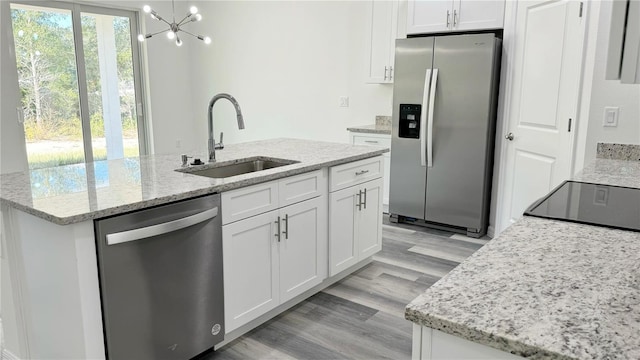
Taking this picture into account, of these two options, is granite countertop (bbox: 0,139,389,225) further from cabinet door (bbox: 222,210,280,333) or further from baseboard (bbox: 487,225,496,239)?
baseboard (bbox: 487,225,496,239)

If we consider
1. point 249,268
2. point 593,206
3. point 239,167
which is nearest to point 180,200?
point 249,268

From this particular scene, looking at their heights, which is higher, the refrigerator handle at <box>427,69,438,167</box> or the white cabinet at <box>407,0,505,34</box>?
A: the white cabinet at <box>407,0,505,34</box>

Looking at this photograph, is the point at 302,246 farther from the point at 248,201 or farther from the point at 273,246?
the point at 248,201

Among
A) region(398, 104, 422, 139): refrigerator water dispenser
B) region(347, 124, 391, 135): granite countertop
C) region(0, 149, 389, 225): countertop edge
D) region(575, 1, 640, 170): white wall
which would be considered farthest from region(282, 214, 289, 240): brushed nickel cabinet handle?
region(347, 124, 391, 135): granite countertop

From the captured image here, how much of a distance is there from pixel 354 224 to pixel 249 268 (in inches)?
39.7

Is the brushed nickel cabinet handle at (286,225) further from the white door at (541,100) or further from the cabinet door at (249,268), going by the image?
the white door at (541,100)

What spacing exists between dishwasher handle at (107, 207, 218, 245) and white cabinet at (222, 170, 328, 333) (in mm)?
134

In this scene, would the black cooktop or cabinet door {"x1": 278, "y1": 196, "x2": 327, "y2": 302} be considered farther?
cabinet door {"x1": 278, "y1": 196, "x2": 327, "y2": 302}

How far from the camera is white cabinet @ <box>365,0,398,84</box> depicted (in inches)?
185

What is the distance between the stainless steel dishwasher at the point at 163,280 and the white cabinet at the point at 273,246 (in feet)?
0.32

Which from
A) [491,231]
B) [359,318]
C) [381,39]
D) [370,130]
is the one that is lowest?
[359,318]

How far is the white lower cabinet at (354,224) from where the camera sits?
305cm

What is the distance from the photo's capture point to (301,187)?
2.73 meters

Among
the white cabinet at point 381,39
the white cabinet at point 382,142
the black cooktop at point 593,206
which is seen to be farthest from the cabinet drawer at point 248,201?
the white cabinet at point 381,39
